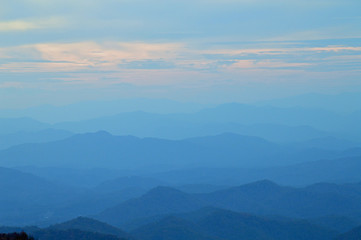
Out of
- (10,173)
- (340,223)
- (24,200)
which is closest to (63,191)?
(24,200)

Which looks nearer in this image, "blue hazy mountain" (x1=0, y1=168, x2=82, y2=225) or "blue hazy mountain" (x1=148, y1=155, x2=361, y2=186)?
"blue hazy mountain" (x1=0, y1=168, x2=82, y2=225)

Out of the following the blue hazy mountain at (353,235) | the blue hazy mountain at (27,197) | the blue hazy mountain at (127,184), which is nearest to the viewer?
→ the blue hazy mountain at (353,235)

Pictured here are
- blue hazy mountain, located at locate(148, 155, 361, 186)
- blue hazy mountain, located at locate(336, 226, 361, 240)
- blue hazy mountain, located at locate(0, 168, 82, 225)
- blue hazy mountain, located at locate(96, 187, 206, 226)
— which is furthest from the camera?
blue hazy mountain, located at locate(148, 155, 361, 186)

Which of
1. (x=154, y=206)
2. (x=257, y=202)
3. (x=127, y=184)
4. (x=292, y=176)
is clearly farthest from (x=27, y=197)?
(x=292, y=176)

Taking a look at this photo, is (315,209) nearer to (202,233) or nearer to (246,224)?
(246,224)

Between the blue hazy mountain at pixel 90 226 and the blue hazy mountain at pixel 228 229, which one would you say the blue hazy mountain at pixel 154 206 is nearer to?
the blue hazy mountain at pixel 228 229

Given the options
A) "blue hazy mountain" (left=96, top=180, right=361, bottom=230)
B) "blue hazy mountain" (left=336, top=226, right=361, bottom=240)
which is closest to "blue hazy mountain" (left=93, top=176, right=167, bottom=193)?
"blue hazy mountain" (left=96, top=180, right=361, bottom=230)

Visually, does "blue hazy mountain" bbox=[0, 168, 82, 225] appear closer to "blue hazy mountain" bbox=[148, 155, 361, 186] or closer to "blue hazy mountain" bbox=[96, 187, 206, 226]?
"blue hazy mountain" bbox=[96, 187, 206, 226]

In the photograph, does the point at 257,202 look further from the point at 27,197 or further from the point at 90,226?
the point at 27,197

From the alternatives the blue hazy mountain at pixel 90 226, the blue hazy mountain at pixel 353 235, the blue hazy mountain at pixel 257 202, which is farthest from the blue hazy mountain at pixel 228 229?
the blue hazy mountain at pixel 257 202
